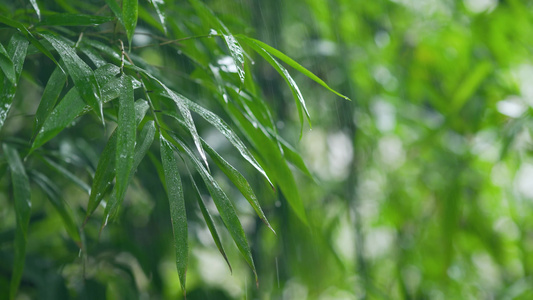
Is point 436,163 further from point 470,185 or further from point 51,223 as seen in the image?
point 51,223

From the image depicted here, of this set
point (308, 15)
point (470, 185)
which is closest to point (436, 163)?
point (470, 185)

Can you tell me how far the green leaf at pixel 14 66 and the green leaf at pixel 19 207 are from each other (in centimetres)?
14

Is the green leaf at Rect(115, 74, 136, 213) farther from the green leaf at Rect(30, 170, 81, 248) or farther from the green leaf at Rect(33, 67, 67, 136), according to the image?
the green leaf at Rect(30, 170, 81, 248)

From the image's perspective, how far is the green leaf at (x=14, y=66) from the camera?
0.32m

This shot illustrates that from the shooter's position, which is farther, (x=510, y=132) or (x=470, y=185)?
(x=470, y=185)

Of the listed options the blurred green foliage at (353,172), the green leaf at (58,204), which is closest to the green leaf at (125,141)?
the green leaf at (58,204)

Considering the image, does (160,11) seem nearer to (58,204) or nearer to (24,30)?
(24,30)

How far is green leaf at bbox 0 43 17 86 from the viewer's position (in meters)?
0.32

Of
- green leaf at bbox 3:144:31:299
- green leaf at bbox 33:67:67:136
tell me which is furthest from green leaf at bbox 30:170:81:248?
green leaf at bbox 33:67:67:136

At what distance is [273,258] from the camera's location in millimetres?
935

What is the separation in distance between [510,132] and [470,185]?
12.4 inches

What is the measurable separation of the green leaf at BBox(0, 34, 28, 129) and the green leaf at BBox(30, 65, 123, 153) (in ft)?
0.09

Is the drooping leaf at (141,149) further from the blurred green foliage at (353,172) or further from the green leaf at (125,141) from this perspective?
the blurred green foliage at (353,172)

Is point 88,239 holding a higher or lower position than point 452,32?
lower
